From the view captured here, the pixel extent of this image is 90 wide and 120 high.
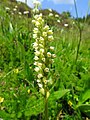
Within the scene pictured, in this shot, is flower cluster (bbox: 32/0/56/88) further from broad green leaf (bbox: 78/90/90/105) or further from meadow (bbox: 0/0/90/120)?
broad green leaf (bbox: 78/90/90/105)

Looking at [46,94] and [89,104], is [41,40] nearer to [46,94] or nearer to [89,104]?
[46,94]

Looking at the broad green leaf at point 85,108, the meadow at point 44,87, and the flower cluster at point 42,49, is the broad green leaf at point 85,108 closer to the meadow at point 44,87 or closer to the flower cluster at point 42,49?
the meadow at point 44,87

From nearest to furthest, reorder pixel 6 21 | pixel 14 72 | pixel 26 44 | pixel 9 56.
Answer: pixel 14 72, pixel 9 56, pixel 26 44, pixel 6 21

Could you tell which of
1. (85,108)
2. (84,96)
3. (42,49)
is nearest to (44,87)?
(42,49)

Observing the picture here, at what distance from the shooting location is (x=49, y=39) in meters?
1.83

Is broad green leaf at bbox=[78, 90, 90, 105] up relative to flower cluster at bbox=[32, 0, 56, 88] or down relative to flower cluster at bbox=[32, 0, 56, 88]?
down

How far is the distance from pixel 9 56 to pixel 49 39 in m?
1.88

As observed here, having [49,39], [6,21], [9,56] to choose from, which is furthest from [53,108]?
[6,21]

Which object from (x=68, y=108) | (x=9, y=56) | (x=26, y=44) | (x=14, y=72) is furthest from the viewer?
(x=26, y=44)

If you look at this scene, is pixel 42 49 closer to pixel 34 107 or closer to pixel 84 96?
pixel 34 107

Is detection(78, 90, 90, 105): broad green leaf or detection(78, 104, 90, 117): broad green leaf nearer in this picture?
detection(78, 104, 90, 117): broad green leaf

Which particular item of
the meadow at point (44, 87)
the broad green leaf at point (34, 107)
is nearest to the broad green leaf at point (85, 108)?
the meadow at point (44, 87)

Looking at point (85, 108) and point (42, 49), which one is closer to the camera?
point (42, 49)

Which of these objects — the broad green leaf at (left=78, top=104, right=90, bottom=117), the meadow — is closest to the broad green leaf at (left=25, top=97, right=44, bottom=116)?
the meadow
